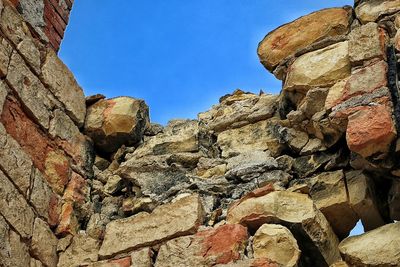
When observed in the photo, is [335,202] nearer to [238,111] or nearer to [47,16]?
[238,111]

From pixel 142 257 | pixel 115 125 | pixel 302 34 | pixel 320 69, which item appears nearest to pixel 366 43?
pixel 320 69

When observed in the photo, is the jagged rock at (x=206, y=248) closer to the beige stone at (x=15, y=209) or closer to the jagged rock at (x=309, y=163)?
the jagged rock at (x=309, y=163)

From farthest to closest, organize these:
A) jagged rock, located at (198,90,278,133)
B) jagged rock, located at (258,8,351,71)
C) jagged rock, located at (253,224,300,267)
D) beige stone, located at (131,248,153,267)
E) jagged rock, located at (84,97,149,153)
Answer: jagged rock, located at (84,97,149,153) → jagged rock, located at (198,90,278,133) → jagged rock, located at (258,8,351,71) → beige stone, located at (131,248,153,267) → jagged rock, located at (253,224,300,267)

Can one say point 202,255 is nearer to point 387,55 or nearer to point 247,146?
point 247,146

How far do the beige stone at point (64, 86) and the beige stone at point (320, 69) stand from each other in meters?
1.41

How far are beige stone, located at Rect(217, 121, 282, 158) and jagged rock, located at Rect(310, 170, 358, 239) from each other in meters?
0.55

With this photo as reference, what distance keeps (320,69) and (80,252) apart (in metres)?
1.67

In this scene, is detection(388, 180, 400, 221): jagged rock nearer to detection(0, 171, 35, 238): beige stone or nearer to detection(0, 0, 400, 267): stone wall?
detection(0, 0, 400, 267): stone wall

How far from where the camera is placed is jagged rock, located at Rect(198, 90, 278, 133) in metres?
4.48

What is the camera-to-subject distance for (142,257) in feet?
12.4

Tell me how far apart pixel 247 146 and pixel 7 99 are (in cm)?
140

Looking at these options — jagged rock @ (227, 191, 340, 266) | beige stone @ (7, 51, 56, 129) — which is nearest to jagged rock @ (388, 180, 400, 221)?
jagged rock @ (227, 191, 340, 266)

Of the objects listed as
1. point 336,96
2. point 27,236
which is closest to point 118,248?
point 27,236

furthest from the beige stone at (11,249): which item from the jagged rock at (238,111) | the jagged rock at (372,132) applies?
the jagged rock at (372,132)
